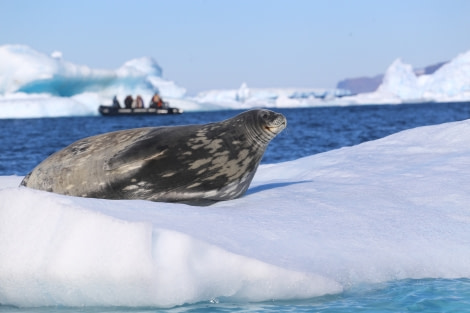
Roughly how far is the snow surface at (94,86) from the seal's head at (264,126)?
148 ft

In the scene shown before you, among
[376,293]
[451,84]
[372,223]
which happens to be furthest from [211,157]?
[451,84]

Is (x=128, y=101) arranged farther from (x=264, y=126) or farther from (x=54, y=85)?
(x=264, y=126)

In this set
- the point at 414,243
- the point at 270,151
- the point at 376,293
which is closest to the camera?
the point at 376,293

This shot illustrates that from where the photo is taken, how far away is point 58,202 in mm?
3527

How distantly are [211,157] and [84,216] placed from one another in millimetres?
1898

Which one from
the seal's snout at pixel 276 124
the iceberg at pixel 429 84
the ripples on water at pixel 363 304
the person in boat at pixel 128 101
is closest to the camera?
the ripples on water at pixel 363 304

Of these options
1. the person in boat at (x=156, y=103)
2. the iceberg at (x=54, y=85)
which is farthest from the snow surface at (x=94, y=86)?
the person in boat at (x=156, y=103)

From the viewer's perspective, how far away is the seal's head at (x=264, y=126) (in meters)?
5.34

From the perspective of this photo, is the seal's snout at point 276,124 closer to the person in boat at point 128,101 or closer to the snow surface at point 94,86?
the snow surface at point 94,86

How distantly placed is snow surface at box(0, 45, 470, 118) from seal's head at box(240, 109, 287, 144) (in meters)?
45.2

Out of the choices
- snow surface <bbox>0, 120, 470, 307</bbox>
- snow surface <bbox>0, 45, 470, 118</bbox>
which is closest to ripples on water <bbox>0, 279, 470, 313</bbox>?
snow surface <bbox>0, 120, 470, 307</bbox>

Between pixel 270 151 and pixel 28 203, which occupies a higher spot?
pixel 28 203

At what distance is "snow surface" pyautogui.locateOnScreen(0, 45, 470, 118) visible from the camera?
4944 centimetres

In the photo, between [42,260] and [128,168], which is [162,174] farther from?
[42,260]
